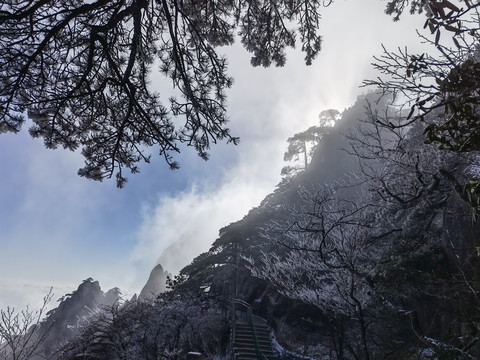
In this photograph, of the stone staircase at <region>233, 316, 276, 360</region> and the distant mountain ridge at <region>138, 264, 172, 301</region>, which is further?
the distant mountain ridge at <region>138, 264, 172, 301</region>

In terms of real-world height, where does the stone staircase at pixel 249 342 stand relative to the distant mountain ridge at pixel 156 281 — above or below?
below

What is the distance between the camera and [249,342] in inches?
592

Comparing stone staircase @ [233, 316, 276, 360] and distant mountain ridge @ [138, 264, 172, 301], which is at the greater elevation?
distant mountain ridge @ [138, 264, 172, 301]

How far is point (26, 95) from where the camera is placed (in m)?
4.89

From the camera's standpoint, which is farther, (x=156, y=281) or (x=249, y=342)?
(x=156, y=281)

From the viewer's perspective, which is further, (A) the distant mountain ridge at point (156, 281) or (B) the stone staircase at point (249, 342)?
(A) the distant mountain ridge at point (156, 281)

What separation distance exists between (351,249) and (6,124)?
27.5ft

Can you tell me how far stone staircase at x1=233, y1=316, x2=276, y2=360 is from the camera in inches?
535

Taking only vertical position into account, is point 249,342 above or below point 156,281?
below

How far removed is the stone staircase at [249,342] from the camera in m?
13.6

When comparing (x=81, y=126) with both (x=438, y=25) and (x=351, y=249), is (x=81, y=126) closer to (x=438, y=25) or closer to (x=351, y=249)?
(x=438, y=25)

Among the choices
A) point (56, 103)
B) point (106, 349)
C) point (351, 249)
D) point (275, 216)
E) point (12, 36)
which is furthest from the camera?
point (275, 216)

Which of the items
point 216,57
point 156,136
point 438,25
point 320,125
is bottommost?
point 438,25

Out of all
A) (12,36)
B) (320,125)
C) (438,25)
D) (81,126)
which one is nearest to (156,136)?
(81,126)
